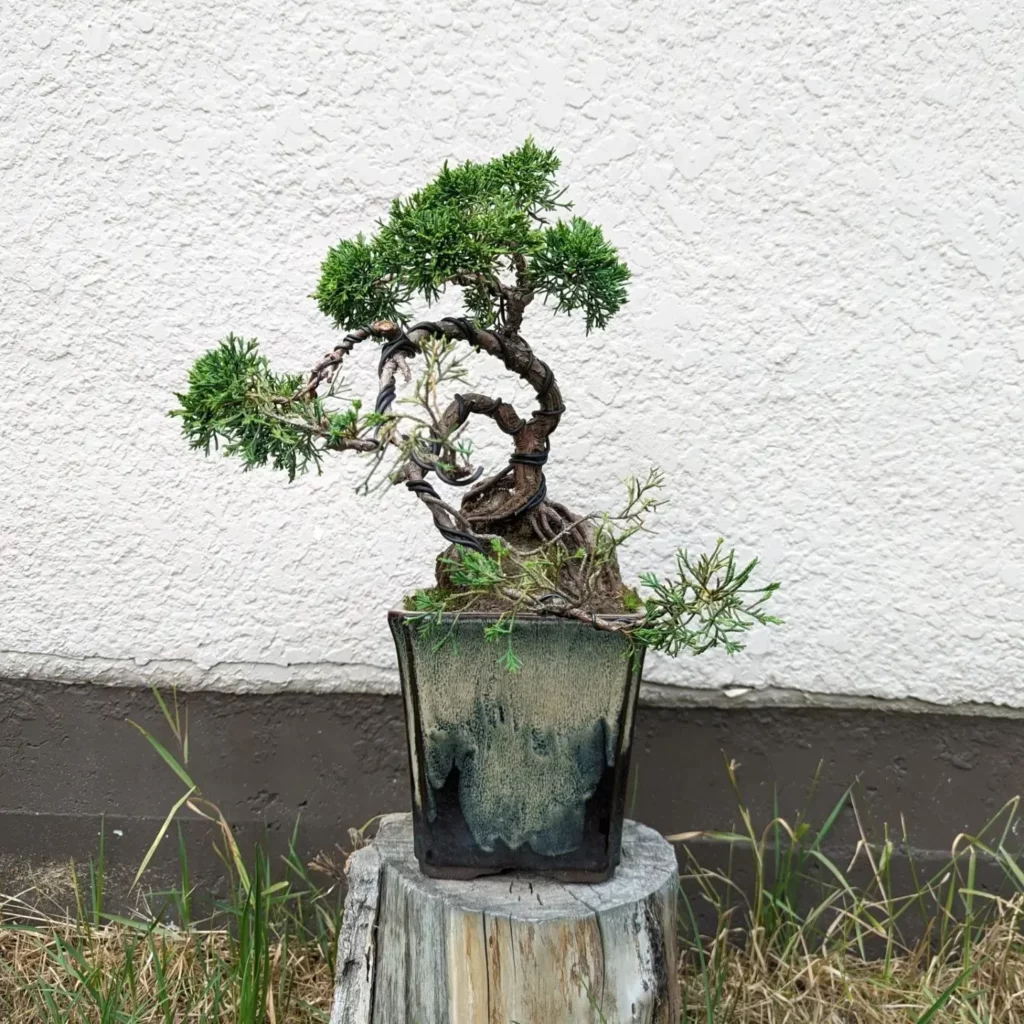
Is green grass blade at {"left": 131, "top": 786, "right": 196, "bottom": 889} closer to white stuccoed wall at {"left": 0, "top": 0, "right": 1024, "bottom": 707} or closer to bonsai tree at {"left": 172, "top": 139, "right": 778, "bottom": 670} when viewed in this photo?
white stuccoed wall at {"left": 0, "top": 0, "right": 1024, "bottom": 707}

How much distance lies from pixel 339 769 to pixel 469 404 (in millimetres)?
731

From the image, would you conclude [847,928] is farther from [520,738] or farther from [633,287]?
[633,287]

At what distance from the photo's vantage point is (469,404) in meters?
0.99

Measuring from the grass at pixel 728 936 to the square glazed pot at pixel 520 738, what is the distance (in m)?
0.35

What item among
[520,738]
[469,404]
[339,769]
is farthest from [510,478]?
[339,769]

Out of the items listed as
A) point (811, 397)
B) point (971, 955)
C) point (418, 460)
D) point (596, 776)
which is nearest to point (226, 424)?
point (418, 460)

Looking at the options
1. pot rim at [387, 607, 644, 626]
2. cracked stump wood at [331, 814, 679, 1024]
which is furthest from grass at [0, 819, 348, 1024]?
pot rim at [387, 607, 644, 626]

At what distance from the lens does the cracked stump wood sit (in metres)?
0.97

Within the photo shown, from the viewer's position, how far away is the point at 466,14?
1.35 meters

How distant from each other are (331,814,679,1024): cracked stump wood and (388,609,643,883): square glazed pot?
0.04 m

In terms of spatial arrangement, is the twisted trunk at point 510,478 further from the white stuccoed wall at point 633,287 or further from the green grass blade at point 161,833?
the green grass blade at point 161,833

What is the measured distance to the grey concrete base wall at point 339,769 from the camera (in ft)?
4.70

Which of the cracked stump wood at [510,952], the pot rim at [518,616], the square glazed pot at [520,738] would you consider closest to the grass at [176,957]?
the cracked stump wood at [510,952]

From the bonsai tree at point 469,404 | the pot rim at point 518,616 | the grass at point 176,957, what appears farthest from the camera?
the grass at point 176,957
